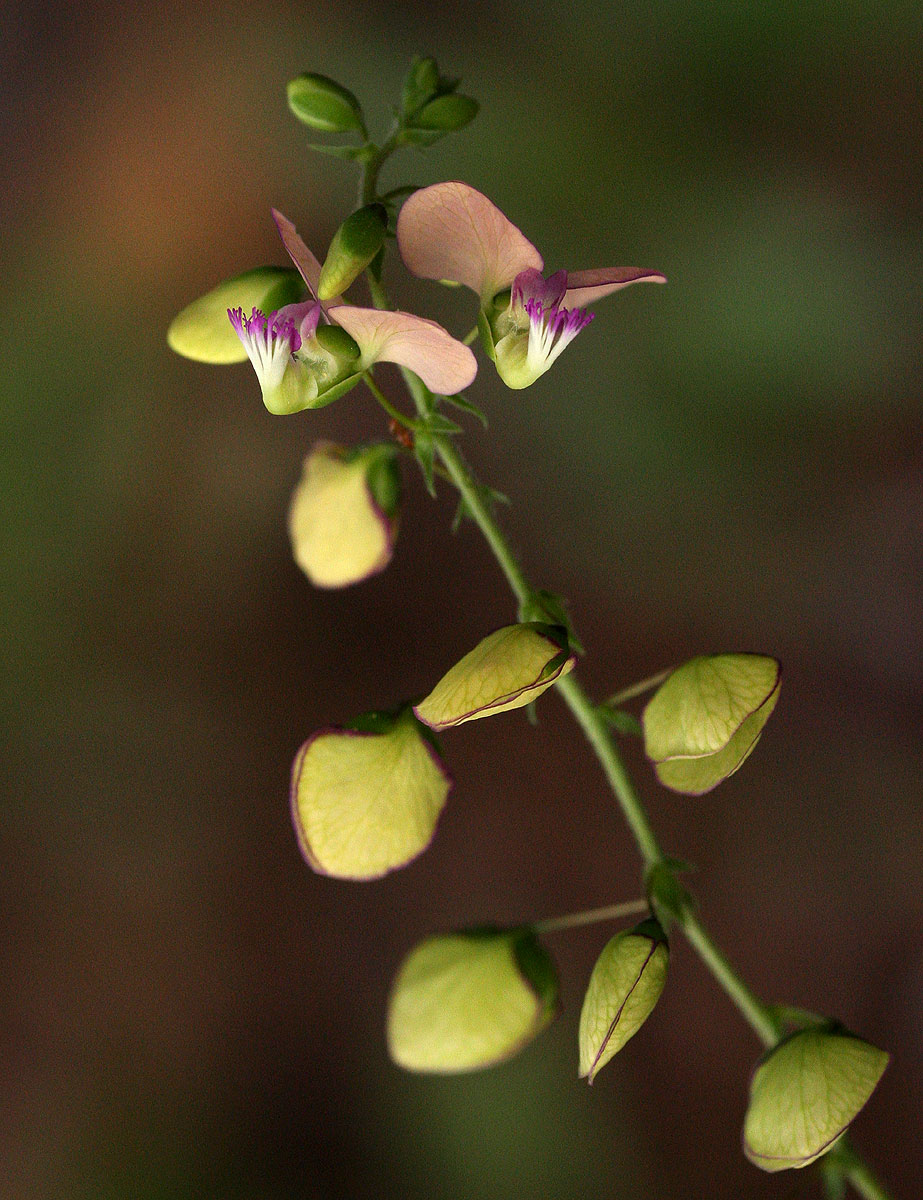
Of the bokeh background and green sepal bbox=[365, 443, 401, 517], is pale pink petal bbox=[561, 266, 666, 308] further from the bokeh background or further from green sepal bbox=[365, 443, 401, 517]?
the bokeh background

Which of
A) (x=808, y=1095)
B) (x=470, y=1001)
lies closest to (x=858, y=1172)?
(x=808, y=1095)

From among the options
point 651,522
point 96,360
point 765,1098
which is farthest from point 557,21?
point 765,1098

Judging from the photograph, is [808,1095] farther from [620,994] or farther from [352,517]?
[352,517]

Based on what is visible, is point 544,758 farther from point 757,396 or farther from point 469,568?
point 757,396

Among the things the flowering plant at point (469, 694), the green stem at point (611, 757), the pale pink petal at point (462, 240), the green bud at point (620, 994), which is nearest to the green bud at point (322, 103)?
the flowering plant at point (469, 694)

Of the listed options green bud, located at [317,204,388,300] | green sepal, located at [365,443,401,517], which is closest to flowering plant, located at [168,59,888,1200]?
green bud, located at [317,204,388,300]
